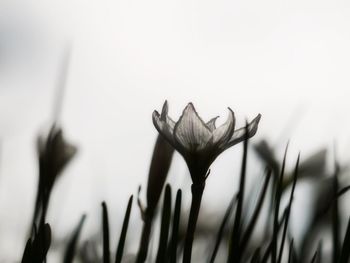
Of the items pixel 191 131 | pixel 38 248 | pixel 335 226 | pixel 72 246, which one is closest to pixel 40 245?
pixel 38 248

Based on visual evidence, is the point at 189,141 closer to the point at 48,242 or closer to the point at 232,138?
the point at 232,138

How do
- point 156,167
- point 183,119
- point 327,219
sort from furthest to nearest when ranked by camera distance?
1. point 327,219
2. point 156,167
3. point 183,119

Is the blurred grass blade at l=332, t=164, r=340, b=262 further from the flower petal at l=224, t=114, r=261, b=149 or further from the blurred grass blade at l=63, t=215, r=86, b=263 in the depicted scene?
the blurred grass blade at l=63, t=215, r=86, b=263

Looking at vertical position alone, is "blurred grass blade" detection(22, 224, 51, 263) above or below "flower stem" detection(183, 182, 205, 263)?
below

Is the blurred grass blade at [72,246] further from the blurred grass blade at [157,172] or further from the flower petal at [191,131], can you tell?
the flower petal at [191,131]

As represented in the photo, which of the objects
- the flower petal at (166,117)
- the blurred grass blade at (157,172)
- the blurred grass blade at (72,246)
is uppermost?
the flower petal at (166,117)

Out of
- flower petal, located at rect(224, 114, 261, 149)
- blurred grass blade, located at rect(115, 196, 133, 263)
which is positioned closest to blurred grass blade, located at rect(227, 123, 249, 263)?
flower petal, located at rect(224, 114, 261, 149)

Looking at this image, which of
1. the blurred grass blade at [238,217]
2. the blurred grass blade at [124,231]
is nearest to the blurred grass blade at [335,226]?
the blurred grass blade at [238,217]

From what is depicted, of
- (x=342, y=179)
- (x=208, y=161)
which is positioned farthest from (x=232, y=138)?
(x=342, y=179)
